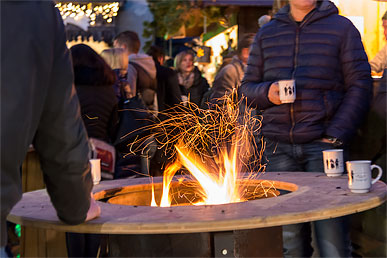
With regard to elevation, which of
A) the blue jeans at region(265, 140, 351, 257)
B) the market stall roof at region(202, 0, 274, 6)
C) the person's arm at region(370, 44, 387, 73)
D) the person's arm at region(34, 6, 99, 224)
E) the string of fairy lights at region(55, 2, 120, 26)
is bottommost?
the blue jeans at region(265, 140, 351, 257)

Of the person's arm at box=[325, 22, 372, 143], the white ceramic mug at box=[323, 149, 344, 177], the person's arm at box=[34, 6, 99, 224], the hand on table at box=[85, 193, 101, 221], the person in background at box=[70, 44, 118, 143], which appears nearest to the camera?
the person's arm at box=[34, 6, 99, 224]

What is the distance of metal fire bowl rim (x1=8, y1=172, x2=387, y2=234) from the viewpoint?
2090 mm

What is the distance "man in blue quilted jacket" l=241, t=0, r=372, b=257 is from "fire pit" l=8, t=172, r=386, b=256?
95cm

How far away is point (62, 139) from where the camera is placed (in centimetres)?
182

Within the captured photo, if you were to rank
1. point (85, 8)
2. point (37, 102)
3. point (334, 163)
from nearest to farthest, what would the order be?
point (37, 102), point (334, 163), point (85, 8)

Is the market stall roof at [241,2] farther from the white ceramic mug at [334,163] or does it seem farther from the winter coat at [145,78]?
the white ceramic mug at [334,163]

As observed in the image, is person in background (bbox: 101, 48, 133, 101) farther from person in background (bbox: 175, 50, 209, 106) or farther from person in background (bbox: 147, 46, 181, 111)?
person in background (bbox: 175, 50, 209, 106)

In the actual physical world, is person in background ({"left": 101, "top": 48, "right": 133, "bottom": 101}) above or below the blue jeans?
above

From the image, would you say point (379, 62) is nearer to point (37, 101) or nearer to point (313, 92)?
point (313, 92)

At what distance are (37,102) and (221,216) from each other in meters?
0.82

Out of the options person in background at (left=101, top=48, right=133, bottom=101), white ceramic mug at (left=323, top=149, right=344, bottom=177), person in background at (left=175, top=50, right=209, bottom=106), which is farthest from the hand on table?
person in background at (left=175, top=50, right=209, bottom=106)

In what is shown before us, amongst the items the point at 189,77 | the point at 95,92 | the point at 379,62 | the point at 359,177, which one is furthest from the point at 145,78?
the point at 359,177

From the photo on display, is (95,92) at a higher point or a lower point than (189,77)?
lower

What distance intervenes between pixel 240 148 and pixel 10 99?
3658mm
